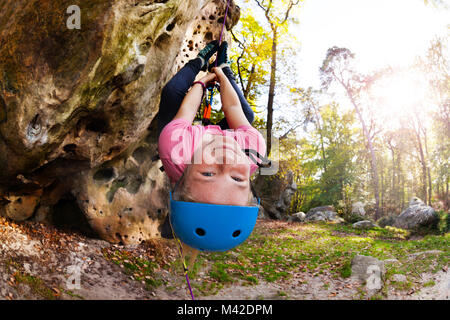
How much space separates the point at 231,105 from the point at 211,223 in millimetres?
1045

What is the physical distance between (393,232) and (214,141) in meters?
12.6

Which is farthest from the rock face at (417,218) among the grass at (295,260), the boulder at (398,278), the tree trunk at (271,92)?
the boulder at (398,278)

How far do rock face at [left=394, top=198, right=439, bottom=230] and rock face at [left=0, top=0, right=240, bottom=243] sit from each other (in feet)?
37.4

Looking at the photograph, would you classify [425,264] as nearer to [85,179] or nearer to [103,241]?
[103,241]

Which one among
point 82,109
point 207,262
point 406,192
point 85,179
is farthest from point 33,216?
point 406,192

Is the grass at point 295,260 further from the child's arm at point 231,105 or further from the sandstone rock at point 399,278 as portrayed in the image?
the child's arm at point 231,105

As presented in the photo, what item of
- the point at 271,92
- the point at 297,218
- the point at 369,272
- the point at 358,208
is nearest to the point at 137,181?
the point at 369,272

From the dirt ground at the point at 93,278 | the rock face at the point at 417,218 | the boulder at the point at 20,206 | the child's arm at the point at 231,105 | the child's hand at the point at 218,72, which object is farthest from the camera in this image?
the rock face at the point at 417,218

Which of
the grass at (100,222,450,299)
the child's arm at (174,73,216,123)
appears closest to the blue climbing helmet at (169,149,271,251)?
the child's arm at (174,73,216,123)

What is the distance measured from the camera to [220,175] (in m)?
1.98

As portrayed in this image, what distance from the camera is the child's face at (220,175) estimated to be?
6.37ft

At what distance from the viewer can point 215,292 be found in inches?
177

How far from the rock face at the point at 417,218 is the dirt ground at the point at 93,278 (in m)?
7.52

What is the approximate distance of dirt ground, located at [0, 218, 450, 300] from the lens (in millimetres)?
3413
